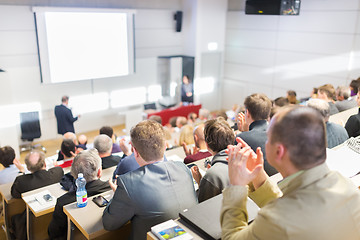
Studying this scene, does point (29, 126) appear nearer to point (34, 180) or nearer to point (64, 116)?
point (64, 116)

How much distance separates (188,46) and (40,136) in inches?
196

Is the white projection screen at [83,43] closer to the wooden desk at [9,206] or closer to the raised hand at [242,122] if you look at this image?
the wooden desk at [9,206]

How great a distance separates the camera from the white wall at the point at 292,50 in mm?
7473

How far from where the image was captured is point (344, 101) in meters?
5.32

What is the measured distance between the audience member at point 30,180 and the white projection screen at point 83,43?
4405 mm

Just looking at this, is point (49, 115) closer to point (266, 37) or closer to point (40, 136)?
point (40, 136)

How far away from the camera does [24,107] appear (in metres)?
7.39

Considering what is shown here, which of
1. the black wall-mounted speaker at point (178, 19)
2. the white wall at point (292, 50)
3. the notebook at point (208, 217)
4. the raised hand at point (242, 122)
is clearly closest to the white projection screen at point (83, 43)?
the black wall-mounted speaker at point (178, 19)

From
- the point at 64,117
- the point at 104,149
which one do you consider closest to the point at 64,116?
the point at 64,117

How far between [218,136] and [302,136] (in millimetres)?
1388

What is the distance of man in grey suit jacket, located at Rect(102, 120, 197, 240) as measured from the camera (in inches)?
80.8

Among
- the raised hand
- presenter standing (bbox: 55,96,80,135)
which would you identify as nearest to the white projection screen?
presenter standing (bbox: 55,96,80,135)

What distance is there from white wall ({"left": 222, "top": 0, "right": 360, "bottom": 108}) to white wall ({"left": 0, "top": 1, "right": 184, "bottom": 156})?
1.85m

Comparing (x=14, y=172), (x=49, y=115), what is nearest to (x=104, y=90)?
(x=49, y=115)
